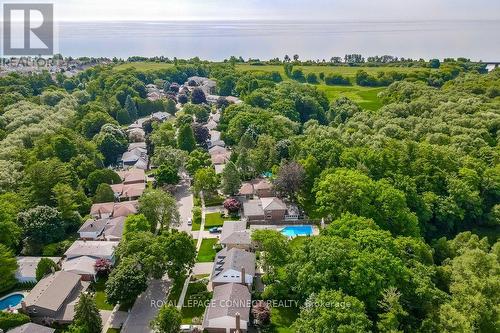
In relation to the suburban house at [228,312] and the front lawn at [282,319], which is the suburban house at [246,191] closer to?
the suburban house at [228,312]

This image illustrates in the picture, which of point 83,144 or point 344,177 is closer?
point 344,177

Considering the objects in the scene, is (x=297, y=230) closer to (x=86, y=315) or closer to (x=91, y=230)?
(x=91, y=230)

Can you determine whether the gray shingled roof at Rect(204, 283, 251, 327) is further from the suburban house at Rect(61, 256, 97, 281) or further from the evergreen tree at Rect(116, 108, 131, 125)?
the evergreen tree at Rect(116, 108, 131, 125)

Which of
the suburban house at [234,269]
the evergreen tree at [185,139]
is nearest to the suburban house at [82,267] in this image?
the suburban house at [234,269]

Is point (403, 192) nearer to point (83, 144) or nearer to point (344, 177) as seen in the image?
point (344, 177)

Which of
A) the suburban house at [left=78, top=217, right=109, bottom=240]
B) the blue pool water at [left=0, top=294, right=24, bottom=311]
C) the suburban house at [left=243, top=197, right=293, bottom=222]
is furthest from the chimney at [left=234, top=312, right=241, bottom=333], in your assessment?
the suburban house at [left=78, top=217, right=109, bottom=240]

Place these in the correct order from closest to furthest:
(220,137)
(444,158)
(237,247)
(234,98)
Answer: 1. (237,247)
2. (444,158)
3. (220,137)
4. (234,98)

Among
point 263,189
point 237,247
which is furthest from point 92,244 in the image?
point 263,189

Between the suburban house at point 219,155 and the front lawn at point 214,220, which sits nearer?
the front lawn at point 214,220
